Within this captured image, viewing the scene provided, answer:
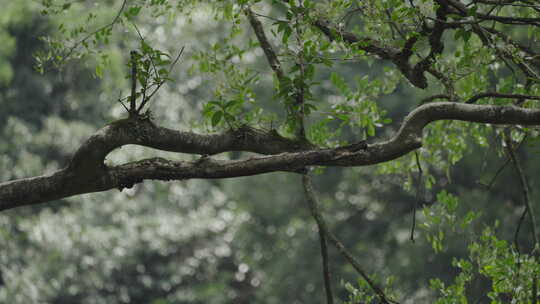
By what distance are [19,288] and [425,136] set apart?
19.0 ft

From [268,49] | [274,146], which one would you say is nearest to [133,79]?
[274,146]

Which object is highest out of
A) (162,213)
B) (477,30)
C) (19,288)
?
(477,30)

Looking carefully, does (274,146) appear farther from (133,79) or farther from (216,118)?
(133,79)

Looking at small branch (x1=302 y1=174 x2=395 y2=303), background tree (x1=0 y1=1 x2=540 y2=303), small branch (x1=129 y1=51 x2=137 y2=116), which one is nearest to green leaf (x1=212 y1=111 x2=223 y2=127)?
background tree (x1=0 y1=1 x2=540 y2=303)

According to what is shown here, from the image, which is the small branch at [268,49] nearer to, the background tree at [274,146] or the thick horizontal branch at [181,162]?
the background tree at [274,146]

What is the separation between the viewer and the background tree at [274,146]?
1.87 meters

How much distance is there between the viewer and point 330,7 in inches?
87.7

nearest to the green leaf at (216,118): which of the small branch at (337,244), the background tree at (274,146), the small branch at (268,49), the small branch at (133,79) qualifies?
the background tree at (274,146)

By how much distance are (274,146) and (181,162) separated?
396 millimetres

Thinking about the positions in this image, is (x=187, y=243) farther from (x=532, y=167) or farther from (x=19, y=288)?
(x=532, y=167)

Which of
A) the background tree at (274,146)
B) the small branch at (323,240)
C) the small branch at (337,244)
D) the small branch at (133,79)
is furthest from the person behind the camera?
the small branch at (323,240)

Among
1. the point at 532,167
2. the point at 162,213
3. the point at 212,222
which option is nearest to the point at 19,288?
the point at 162,213

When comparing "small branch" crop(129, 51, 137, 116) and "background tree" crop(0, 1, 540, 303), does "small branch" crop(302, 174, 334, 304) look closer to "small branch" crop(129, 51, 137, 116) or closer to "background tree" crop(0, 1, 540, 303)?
"background tree" crop(0, 1, 540, 303)

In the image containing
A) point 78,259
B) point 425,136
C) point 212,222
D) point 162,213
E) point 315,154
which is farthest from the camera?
point 212,222
